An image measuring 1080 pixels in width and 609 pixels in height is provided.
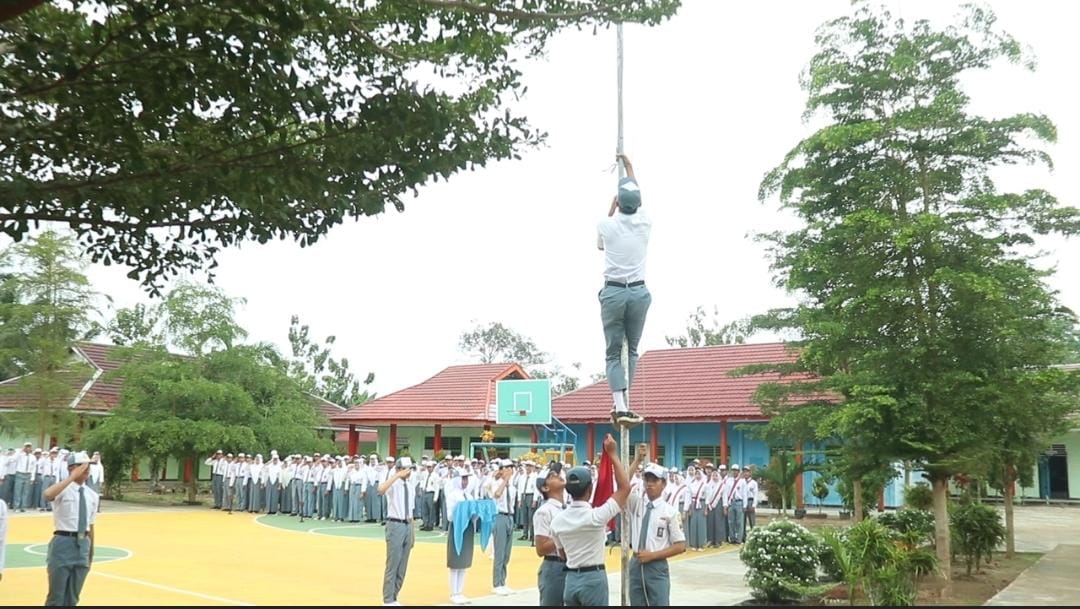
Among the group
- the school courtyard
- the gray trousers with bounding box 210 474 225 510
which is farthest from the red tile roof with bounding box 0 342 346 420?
the school courtyard

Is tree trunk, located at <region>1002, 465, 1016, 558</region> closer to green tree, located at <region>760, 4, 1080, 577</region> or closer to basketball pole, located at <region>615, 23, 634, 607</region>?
green tree, located at <region>760, 4, 1080, 577</region>

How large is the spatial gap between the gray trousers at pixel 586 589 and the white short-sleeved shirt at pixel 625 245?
204cm

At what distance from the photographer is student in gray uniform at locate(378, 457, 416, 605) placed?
10.7 meters

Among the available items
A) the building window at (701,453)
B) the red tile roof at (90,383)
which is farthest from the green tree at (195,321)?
the building window at (701,453)

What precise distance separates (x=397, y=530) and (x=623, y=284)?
6143 mm

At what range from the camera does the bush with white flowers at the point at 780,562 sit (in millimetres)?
11469

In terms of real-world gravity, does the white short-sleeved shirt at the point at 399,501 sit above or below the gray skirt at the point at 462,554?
above

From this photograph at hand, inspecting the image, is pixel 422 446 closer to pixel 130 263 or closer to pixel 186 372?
pixel 186 372

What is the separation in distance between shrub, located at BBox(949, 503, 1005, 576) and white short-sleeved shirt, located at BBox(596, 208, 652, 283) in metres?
11.6

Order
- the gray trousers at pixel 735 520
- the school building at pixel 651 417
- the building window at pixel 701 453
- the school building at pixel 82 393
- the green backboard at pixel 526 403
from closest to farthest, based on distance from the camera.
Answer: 1. the gray trousers at pixel 735 520
2. the green backboard at pixel 526 403
3. the school building at pixel 82 393
4. the school building at pixel 651 417
5. the building window at pixel 701 453

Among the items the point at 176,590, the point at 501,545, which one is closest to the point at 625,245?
the point at 501,545

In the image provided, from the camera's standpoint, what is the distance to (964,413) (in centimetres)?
1226

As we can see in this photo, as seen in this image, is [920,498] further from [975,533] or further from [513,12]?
[513,12]

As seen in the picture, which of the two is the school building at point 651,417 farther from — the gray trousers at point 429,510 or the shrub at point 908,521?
the shrub at point 908,521
